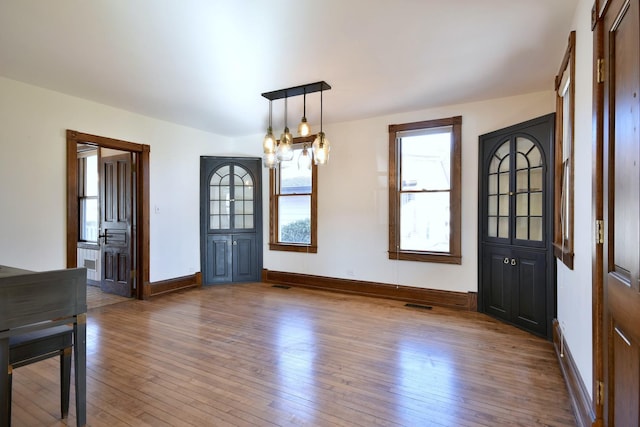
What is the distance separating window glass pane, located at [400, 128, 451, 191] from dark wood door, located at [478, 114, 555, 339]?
1.58 ft

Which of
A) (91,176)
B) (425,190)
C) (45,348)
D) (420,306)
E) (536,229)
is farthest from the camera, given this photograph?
(91,176)

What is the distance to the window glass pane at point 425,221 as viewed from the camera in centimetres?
469

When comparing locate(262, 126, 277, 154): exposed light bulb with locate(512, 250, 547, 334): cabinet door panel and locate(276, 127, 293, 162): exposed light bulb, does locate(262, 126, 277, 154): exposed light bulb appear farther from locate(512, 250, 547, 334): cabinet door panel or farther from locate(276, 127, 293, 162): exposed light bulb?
locate(512, 250, 547, 334): cabinet door panel

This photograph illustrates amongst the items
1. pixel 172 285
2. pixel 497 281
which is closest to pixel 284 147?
pixel 497 281

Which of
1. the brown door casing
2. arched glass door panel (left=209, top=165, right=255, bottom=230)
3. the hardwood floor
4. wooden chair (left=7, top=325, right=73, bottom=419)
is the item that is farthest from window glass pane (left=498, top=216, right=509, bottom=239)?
wooden chair (left=7, top=325, right=73, bottom=419)

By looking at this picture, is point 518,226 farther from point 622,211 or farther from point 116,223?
point 116,223

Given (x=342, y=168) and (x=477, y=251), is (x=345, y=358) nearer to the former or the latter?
(x=477, y=251)

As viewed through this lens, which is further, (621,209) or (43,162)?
(43,162)

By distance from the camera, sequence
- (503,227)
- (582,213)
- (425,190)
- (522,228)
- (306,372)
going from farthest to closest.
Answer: (425,190), (503,227), (522,228), (306,372), (582,213)

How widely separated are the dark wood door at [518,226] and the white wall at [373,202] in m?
0.20

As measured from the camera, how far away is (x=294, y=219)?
234 inches

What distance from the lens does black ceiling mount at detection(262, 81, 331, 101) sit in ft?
12.2

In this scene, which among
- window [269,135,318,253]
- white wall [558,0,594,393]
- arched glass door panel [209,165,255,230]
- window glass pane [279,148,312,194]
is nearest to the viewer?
white wall [558,0,594,393]

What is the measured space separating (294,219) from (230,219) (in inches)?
47.4
